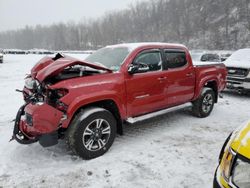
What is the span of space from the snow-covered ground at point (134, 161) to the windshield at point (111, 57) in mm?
1492

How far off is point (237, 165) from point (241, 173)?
0.25 feet

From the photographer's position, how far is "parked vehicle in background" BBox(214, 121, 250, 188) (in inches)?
81.4

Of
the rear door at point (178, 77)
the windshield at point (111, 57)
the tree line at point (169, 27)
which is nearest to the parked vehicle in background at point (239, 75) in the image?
the rear door at point (178, 77)

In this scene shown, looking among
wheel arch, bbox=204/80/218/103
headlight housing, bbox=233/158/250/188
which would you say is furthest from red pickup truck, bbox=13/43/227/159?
A: headlight housing, bbox=233/158/250/188

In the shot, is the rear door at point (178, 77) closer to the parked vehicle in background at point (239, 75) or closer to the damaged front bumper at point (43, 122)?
the damaged front bumper at point (43, 122)

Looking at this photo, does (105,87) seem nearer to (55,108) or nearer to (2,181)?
(55,108)

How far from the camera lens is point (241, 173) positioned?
2111mm

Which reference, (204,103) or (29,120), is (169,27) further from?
(29,120)

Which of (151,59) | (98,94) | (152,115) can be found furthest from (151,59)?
(98,94)

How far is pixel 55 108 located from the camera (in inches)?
142

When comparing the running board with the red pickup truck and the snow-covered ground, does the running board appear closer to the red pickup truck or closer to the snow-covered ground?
the red pickup truck

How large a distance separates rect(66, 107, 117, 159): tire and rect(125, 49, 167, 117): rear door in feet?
1.81

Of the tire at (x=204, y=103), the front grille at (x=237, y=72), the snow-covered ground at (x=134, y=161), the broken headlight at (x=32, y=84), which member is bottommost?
the snow-covered ground at (x=134, y=161)

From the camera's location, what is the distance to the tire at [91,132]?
3732mm
